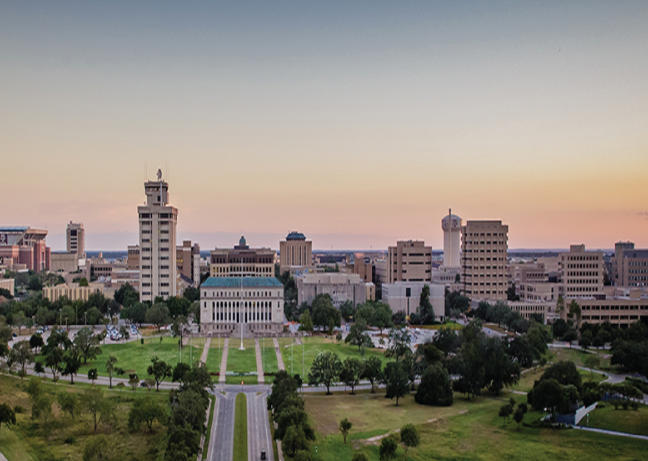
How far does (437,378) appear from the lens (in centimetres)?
6456

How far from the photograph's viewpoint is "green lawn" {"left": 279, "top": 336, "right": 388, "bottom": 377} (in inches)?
3286

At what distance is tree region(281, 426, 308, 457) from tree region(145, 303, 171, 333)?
221 ft

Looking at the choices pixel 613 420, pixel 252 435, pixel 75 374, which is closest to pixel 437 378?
pixel 613 420

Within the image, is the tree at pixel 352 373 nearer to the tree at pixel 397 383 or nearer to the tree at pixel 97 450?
the tree at pixel 397 383

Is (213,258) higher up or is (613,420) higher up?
(213,258)

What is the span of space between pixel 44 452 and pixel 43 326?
68463 millimetres

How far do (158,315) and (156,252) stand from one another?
84.5ft

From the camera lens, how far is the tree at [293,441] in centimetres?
4538

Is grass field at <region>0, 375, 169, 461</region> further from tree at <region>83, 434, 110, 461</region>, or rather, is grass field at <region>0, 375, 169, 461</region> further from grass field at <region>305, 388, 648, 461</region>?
grass field at <region>305, 388, 648, 461</region>

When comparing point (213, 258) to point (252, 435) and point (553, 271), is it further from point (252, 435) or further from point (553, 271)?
point (252, 435)

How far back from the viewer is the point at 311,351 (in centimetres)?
9262

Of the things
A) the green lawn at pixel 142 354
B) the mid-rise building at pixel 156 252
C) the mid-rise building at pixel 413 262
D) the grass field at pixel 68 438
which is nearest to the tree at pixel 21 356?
the green lawn at pixel 142 354

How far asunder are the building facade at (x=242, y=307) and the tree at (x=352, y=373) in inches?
1688

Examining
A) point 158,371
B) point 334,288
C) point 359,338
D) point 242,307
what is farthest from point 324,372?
point 334,288
